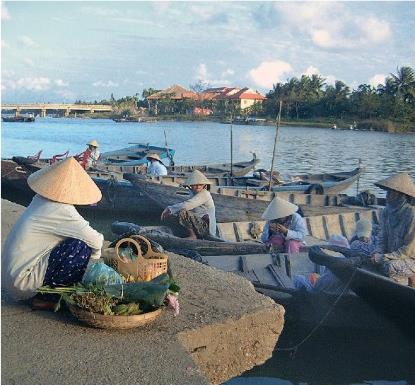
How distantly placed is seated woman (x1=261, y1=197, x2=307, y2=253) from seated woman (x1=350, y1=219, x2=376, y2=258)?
0.64 metres

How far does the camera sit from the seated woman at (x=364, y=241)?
5.40 m

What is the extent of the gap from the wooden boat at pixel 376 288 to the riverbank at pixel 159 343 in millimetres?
1129

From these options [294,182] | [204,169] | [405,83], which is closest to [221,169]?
[204,169]

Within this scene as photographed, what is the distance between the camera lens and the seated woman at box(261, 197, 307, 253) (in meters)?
6.34

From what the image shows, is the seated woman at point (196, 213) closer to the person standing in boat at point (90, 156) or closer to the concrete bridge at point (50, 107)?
the person standing in boat at point (90, 156)

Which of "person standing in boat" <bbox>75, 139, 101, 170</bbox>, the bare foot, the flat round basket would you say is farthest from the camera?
"person standing in boat" <bbox>75, 139, 101, 170</bbox>

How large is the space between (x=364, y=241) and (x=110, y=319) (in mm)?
3806

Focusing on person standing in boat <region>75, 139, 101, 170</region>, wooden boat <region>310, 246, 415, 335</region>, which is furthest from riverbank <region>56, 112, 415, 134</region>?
wooden boat <region>310, 246, 415, 335</region>

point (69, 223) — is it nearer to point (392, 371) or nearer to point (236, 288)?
point (236, 288)

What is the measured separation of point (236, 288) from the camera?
4.24m

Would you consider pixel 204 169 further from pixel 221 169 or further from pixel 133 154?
pixel 133 154

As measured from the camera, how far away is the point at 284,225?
654 cm

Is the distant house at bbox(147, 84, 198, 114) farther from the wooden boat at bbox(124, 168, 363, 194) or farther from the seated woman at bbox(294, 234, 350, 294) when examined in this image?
the seated woman at bbox(294, 234, 350, 294)

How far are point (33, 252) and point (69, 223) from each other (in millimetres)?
278
